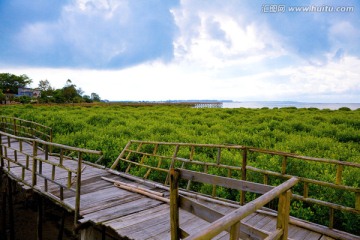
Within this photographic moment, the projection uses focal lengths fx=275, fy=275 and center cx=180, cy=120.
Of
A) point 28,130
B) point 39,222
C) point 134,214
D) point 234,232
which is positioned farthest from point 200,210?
point 28,130

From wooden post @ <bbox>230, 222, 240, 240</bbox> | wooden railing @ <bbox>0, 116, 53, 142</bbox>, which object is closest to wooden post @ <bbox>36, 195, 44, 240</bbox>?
wooden railing @ <bbox>0, 116, 53, 142</bbox>

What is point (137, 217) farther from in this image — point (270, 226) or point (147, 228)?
point (270, 226)

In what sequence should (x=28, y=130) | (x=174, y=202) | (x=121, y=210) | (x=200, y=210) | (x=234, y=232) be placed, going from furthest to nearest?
(x=28, y=130) → (x=121, y=210) → (x=174, y=202) → (x=200, y=210) → (x=234, y=232)

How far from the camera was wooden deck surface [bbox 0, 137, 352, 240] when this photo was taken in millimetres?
4484

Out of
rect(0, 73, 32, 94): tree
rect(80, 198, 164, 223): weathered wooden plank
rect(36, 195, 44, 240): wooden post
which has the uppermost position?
rect(0, 73, 32, 94): tree

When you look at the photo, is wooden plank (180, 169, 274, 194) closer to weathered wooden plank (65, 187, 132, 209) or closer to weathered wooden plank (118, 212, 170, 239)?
weathered wooden plank (118, 212, 170, 239)

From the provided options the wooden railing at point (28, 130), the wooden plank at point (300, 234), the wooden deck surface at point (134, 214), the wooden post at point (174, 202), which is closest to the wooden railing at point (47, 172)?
the wooden deck surface at point (134, 214)

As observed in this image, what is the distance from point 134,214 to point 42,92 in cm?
6808

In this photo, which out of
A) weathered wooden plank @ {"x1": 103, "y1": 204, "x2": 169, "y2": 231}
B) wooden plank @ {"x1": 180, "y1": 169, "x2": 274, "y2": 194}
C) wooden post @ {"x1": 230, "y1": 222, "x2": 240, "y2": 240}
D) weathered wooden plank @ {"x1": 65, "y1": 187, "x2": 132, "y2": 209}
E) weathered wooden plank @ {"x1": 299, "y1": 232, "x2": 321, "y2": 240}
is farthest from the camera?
weathered wooden plank @ {"x1": 65, "y1": 187, "x2": 132, "y2": 209}

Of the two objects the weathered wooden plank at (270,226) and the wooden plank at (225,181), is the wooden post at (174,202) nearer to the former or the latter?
the wooden plank at (225,181)

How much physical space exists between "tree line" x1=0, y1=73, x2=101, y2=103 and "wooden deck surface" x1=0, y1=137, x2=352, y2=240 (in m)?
56.6

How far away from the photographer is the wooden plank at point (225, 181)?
7.90 ft

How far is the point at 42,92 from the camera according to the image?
213ft

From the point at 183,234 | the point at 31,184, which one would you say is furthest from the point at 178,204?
the point at 31,184
